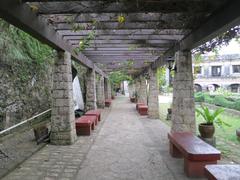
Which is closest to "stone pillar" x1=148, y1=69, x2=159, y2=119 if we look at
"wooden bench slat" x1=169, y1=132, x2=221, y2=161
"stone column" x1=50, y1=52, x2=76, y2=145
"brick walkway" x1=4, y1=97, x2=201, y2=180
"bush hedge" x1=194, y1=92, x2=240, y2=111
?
"brick walkway" x1=4, y1=97, x2=201, y2=180

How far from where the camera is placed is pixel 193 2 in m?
4.36

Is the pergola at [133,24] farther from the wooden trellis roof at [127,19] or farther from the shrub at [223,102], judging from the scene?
the shrub at [223,102]

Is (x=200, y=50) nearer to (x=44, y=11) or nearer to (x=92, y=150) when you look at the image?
(x=92, y=150)

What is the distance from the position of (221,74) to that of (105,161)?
46.2m

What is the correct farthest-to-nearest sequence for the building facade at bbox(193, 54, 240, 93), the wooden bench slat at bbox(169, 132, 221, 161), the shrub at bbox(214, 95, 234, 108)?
the building facade at bbox(193, 54, 240, 93), the shrub at bbox(214, 95, 234, 108), the wooden bench slat at bbox(169, 132, 221, 161)

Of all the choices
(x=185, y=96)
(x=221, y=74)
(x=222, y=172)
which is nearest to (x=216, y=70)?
(x=221, y=74)

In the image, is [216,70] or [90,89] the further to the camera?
[216,70]

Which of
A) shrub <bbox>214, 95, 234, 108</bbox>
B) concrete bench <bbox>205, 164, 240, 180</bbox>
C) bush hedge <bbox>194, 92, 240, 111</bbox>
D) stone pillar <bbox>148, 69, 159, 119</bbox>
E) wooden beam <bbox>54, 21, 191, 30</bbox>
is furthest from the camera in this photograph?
shrub <bbox>214, 95, 234, 108</bbox>

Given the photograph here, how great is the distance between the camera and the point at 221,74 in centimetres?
4806

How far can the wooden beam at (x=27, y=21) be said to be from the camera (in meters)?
3.68

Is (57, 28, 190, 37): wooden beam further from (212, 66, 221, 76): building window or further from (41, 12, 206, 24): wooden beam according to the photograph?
(212, 66, 221, 76): building window

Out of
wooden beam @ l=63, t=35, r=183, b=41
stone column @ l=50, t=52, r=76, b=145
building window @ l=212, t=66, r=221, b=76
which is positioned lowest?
stone column @ l=50, t=52, r=76, b=145

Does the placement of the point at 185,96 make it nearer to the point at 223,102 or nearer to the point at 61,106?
the point at 61,106

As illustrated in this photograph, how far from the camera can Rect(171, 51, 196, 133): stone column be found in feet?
22.6
